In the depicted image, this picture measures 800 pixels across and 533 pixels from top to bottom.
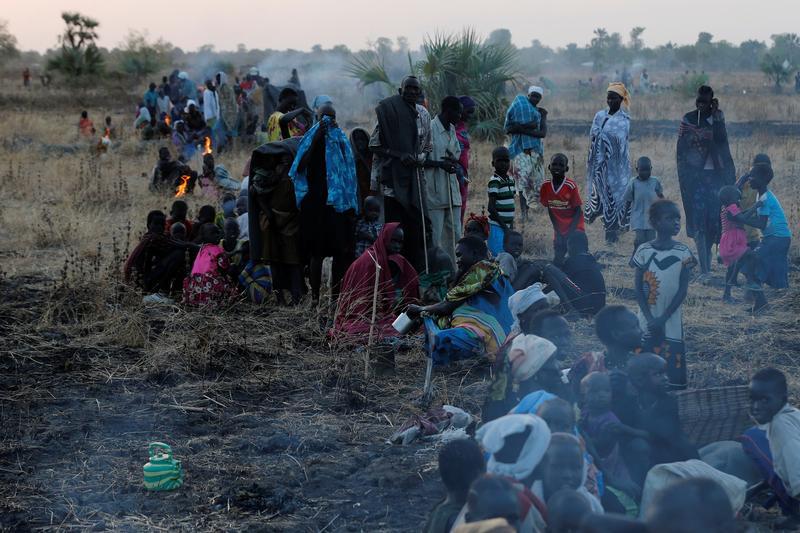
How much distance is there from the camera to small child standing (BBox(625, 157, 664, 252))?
9555 mm

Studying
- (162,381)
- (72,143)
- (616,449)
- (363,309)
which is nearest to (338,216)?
(363,309)

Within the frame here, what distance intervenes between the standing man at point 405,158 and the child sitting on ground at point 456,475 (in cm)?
466

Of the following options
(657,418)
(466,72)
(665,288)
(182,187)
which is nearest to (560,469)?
(657,418)

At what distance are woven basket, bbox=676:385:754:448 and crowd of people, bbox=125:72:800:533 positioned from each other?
9.6 inches

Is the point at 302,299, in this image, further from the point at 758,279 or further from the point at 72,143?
the point at 72,143

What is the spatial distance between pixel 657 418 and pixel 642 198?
5.29 meters

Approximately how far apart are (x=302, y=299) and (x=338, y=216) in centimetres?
70

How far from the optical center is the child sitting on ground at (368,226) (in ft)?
27.1

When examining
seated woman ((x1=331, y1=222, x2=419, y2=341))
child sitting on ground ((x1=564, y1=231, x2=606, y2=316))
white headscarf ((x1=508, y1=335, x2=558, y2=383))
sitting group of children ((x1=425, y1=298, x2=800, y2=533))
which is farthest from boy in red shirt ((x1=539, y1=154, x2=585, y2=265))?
white headscarf ((x1=508, y1=335, x2=558, y2=383))

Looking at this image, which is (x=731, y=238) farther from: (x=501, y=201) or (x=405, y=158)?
(x=405, y=158)

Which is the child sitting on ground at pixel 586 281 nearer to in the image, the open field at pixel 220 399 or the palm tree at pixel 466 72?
the open field at pixel 220 399

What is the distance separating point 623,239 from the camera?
1136 centimetres

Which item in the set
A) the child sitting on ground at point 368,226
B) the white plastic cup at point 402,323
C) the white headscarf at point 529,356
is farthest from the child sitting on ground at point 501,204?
the white headscarf at point 529,356

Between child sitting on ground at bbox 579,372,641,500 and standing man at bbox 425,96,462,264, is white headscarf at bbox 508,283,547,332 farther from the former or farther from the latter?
standing man at bbox 425,96,462,264
